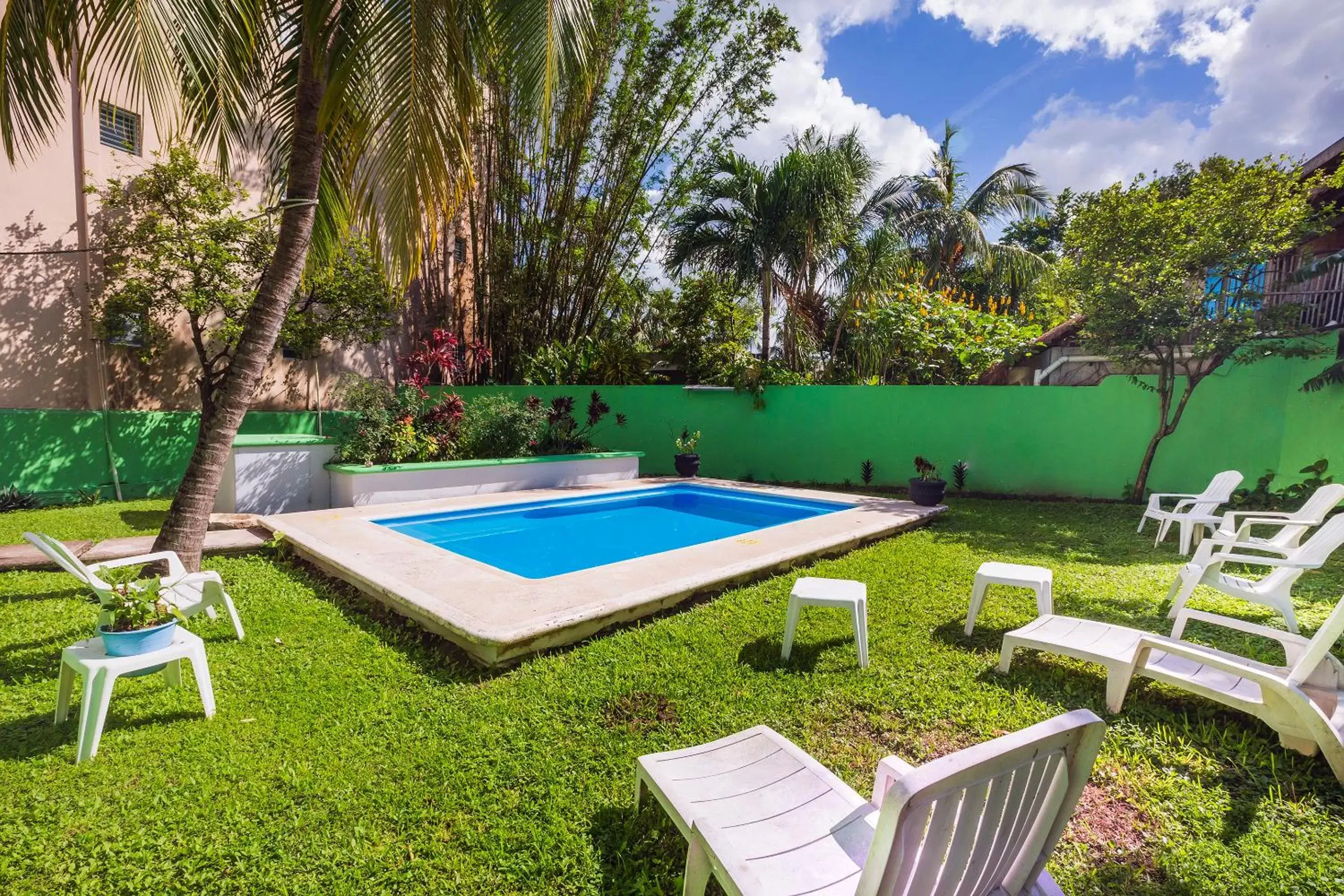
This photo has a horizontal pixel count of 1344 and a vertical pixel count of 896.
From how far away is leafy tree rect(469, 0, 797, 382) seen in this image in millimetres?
Result: 11695

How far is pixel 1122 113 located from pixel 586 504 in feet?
39.1

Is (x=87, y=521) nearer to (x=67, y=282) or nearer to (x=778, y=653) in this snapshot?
(x=67, y=282)

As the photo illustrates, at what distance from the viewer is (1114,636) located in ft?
10.8

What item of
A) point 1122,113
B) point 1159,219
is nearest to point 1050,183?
point 1122,113

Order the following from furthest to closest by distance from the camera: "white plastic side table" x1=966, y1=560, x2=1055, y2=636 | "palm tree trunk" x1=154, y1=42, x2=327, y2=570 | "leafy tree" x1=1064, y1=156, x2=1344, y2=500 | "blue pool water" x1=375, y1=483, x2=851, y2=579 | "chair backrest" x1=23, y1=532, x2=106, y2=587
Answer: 1. "leafy tree" x1=1064, y1=156, x2=1344, y2=500
2. "blue pool water" x1=375, y1=483, x2=851, y2=579
3. "palm tree trunk" x1=154, y1=42, x2=327, y2=570
4. "white plastic side table" x1=966, y1=560, x2=1055, y2=636
5. "chair backrest" x1=23, y1=532, x2=106, y2=587

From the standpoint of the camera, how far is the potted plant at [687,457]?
38.2ft

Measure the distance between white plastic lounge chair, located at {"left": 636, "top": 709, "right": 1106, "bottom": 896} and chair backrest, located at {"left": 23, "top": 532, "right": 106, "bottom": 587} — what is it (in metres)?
3.01

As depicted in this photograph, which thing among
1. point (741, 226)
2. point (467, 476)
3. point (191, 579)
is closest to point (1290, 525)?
point (191, 579)

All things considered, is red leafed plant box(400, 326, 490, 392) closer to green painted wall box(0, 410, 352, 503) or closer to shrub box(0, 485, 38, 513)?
green painted wall box(0, 410, 352, 503)

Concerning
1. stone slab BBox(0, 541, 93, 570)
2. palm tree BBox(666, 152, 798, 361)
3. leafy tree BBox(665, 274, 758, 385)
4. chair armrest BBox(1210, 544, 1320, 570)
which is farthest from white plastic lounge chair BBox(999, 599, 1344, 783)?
palm tree BBox(666, 152, 798, 361)

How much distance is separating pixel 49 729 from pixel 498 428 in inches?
298

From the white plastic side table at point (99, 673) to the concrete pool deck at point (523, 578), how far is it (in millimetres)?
1186

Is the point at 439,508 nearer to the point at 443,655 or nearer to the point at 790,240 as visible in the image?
the point at 443,655

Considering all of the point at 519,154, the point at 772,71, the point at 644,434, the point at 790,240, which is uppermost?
the point at 772,71
